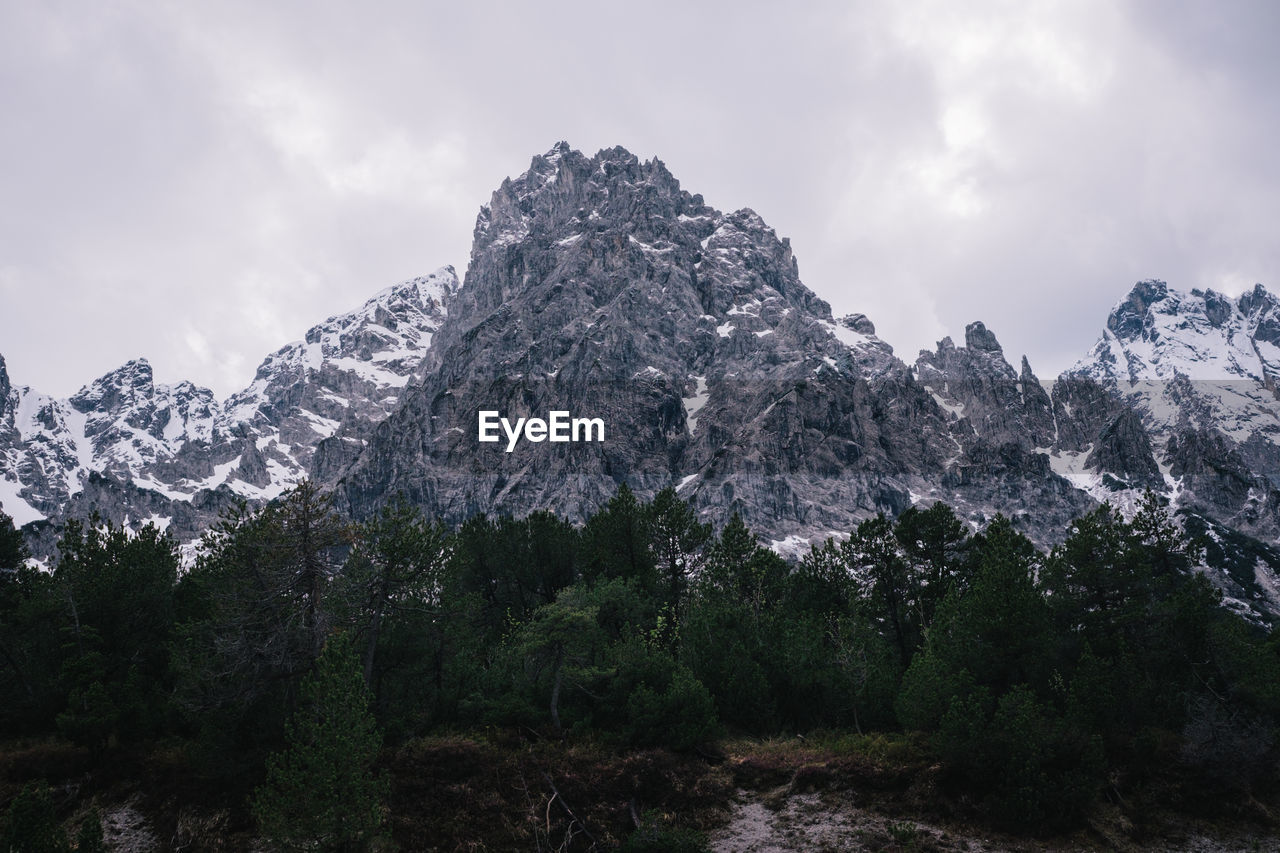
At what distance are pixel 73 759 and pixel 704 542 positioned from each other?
36.9 metres

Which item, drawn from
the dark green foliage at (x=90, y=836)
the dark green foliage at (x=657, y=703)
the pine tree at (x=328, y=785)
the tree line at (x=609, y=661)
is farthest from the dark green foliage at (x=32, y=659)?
the dark green foliage at (x=657, y=703)

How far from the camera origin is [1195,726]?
82.8 ft

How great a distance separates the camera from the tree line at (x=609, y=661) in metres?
24.6

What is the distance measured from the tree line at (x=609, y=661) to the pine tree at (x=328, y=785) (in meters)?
0.08

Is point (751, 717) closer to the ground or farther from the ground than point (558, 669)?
closer to the ground

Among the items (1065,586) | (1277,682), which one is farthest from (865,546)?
(1277,682)

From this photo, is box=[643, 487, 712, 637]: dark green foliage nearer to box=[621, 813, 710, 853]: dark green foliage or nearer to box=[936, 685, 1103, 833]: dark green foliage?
box=[936, 685, 1103, 833]: dark green foliage

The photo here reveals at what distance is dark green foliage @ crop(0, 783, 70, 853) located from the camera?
1723 centimetres

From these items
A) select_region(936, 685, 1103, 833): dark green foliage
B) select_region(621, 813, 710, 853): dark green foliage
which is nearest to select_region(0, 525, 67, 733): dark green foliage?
select_region(621, 813, 710, 853): dark green foliage

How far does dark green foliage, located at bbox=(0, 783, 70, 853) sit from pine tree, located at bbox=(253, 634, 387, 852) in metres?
4.45

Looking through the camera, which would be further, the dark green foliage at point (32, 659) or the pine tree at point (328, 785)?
the dark green foliage at point (32, 659)

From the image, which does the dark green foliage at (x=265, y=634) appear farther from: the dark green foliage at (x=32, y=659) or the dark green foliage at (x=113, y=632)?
the dark green foliage at (x=32, y=659)

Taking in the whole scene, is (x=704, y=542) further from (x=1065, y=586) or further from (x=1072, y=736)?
(x=1072, y=736)

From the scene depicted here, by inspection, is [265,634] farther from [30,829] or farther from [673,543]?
[673,543]
